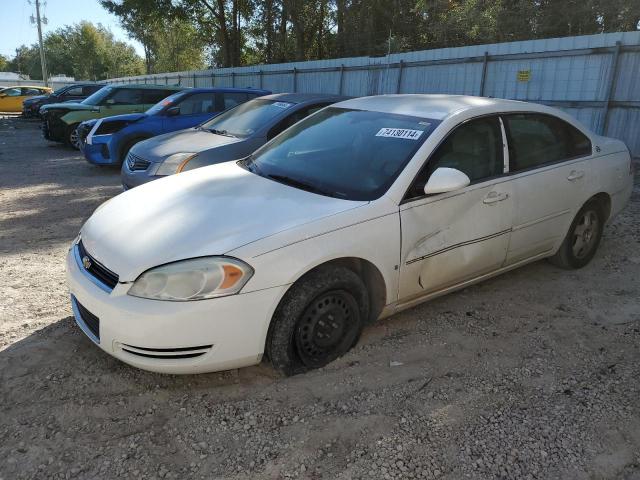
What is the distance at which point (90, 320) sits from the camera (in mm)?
2850

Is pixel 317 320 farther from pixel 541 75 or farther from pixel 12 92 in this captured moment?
pixel 12 92

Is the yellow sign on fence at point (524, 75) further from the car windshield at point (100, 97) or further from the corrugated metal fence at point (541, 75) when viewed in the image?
the car windshield at point (100, 97)

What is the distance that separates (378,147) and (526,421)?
1.89m

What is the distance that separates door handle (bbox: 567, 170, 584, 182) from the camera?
420cm

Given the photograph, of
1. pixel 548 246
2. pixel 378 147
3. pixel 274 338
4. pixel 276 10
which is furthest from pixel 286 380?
pixel 276 10

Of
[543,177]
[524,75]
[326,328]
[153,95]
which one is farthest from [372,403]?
[153,95]

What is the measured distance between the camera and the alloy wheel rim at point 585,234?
4.54 m

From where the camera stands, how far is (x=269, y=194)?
3230mm

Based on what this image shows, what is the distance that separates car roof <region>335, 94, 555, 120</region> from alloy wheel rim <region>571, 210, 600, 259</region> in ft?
3.46

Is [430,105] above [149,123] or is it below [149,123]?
above

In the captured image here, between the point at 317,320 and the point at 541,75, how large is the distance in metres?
10.0

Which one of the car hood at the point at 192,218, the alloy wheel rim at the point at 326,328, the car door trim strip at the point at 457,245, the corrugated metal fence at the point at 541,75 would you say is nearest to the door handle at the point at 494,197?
the car door trim strip at the point at 457,245

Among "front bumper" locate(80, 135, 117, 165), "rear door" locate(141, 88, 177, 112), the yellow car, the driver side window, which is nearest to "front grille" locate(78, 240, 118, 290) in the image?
the driver side window

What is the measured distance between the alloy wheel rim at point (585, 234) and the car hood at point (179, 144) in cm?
378
